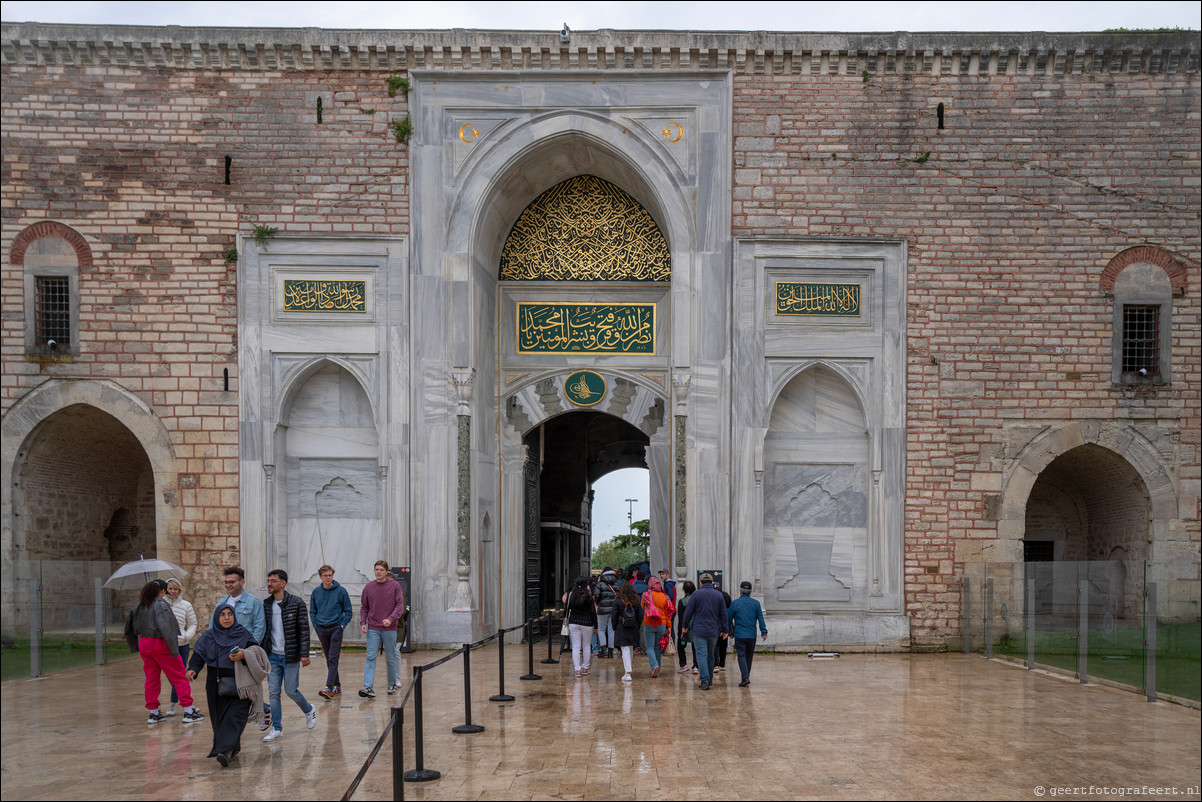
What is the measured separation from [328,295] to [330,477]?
239 centimetres

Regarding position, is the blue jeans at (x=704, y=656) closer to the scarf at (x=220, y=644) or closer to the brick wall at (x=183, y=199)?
the scarf at (x=220, y=644)

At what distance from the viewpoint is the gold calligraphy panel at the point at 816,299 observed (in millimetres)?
13828

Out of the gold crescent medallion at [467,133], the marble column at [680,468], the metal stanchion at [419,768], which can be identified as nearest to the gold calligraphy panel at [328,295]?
the gold crescent medallion at [467,133]

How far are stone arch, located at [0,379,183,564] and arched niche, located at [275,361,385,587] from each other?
4.46ft

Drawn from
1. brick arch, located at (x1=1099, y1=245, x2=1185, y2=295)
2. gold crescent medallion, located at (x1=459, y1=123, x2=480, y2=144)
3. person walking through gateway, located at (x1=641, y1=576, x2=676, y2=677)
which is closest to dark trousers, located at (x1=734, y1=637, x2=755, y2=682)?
person walking through gateway, located at (x1=641, y1=576, x2=676, y2=677)

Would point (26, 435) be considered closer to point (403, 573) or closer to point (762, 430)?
point (403, 573)

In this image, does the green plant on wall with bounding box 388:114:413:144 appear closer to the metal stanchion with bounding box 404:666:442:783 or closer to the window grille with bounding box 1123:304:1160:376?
the metal stanchion with bounding box 404:666:442:783

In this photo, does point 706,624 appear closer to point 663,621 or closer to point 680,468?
point 663,621

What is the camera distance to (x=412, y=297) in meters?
13.8

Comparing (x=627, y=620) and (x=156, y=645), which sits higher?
(x=156, y=645)

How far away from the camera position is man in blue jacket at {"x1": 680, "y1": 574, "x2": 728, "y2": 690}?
1036cm

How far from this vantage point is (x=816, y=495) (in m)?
14.0

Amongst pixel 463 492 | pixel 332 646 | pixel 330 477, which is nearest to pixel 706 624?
pixel 332 646

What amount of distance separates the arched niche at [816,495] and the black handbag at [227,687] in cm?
810
